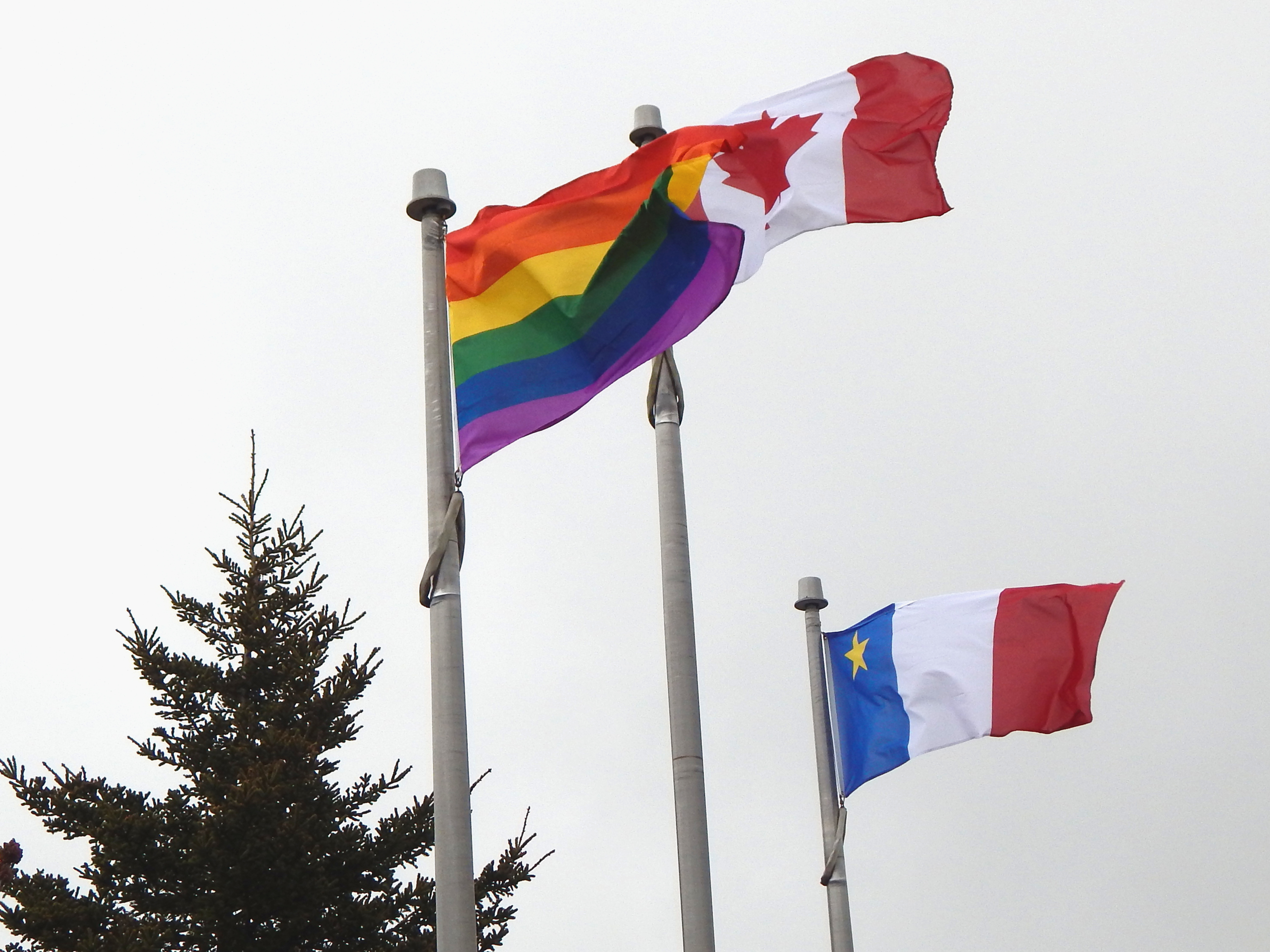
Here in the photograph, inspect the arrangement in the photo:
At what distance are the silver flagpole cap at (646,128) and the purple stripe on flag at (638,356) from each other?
1346 mm

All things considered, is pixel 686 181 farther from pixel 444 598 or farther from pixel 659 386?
pixel 444 598

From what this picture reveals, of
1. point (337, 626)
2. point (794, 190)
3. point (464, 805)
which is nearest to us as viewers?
point (464, 805)

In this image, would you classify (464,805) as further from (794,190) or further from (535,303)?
(794,190)

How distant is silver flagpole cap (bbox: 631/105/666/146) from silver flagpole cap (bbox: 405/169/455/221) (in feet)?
5.35

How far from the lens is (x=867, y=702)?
55.3 ft

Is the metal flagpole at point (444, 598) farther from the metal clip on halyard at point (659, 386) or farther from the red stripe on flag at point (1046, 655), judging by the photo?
the red stripe on flag at point (1046, 655)

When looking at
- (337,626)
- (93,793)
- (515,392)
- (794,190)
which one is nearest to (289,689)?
(337,626)

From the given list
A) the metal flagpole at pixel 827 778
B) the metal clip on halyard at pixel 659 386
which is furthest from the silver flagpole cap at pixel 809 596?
the metal clip on halyard at pixel 659 386

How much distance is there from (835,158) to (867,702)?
679 cm

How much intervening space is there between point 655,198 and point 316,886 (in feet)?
24.7

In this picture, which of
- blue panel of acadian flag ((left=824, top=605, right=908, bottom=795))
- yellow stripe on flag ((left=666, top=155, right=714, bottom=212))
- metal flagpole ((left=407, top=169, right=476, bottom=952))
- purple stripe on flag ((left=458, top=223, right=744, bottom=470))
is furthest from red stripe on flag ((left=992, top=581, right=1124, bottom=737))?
metal flagpole ((left=407, top=169, right=476, bottom=952))

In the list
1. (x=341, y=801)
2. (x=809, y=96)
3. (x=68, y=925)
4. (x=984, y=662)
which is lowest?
(x=68, y=925)

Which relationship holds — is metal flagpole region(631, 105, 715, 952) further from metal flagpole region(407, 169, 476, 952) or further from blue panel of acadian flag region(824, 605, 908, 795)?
blue panel of acadian flag region(824, 605, 908, 795)

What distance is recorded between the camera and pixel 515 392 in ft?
36.0
